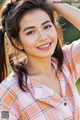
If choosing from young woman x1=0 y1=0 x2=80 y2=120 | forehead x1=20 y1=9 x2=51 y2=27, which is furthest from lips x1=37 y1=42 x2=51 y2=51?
forehead x1=20 y1=9 x2=51 y2=27

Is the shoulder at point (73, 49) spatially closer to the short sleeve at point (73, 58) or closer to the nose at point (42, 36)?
the short sleeve at point (73, 58)

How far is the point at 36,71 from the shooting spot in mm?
2209

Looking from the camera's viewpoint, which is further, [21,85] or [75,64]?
[75,64]

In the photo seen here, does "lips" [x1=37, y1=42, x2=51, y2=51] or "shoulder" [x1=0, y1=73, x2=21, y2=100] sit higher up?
"lips" [x1=37, y1=42, x2=51, y2=51]

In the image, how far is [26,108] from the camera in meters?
2.10

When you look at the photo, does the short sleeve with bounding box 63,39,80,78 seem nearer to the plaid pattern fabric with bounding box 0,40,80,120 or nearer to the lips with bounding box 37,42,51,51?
the plaid pattern fabric with bounding box 0,40,80,120

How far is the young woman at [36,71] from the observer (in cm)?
209

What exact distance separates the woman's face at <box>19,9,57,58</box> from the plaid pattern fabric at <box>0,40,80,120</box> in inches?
6.3

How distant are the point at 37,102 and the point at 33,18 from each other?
41 centimetres

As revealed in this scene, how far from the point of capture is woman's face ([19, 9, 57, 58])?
6.85ft

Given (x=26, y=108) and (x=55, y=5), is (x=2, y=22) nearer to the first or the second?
(x=55, y=5)

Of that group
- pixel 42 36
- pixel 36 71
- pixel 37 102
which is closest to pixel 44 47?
pixel 42 36


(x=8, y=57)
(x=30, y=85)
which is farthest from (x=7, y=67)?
(x=30, y=85)

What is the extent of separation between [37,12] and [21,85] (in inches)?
14.7
